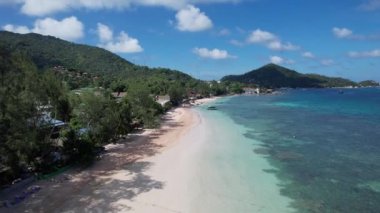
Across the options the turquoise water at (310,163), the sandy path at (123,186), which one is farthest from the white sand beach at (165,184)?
the turquoise water at (310,163)

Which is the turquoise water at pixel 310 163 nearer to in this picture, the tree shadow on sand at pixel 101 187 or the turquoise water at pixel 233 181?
the turquoise water at pixel 233 181

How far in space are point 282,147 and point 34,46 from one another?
12627 centimetres

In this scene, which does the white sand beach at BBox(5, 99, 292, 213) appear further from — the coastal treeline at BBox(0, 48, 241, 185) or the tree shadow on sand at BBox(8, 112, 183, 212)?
the coastal treeline at BBox(0, 48, 241, 185)

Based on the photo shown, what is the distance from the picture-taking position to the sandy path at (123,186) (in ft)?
61.5

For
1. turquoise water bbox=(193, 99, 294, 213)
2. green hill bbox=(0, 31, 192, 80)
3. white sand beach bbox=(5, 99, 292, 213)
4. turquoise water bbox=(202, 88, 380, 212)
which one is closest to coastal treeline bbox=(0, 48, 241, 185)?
white sand beach bbox=(5, 99, 292, 213)

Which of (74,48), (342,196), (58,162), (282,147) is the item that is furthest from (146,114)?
(74,48)

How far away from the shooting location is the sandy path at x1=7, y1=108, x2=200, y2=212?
18734mm

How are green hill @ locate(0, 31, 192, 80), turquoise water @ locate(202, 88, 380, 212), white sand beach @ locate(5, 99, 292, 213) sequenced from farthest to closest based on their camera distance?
green hill @ locate(0, 31, 192, 80), turquoise water @ locate(202, 88, 380, 212), white sand beach @ locate(5, 99, 292, 213)

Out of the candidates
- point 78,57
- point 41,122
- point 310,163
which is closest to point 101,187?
point 41,122

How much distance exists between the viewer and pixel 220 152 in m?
33.8

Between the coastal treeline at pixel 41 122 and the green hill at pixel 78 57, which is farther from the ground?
the green hill at pixel 78 57

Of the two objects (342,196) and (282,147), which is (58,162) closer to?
(342,196)

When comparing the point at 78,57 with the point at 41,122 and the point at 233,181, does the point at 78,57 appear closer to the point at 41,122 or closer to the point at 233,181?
the point at 41,122

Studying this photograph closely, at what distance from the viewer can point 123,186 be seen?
2217 cm
